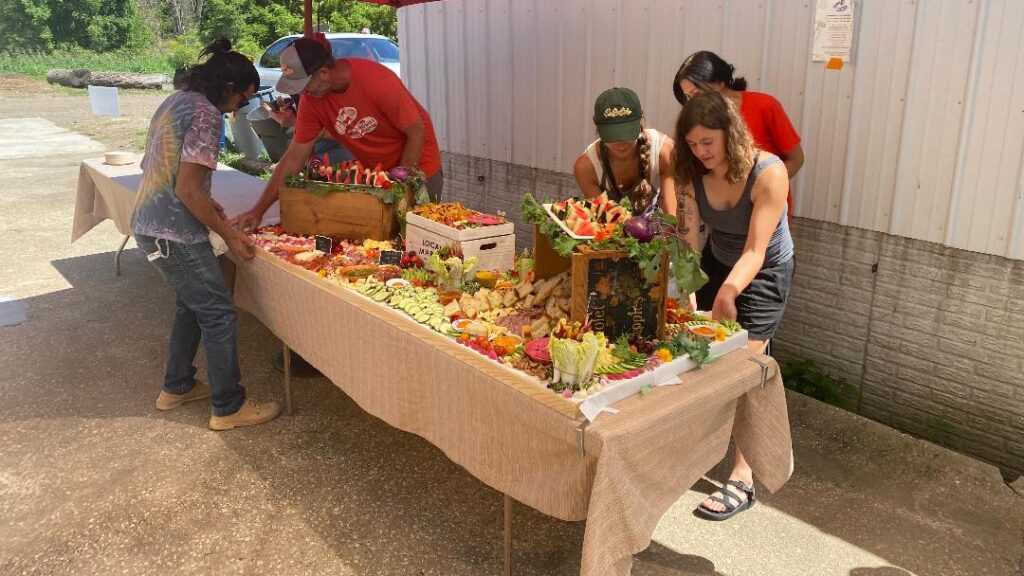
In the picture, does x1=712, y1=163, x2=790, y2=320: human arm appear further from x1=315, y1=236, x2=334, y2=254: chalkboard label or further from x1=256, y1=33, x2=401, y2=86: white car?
x1=256, y1=33, x2=401, y2=86: white car

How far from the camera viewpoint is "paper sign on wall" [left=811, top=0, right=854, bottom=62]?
404 cm

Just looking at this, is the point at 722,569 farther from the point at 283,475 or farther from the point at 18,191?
the point at 18,191

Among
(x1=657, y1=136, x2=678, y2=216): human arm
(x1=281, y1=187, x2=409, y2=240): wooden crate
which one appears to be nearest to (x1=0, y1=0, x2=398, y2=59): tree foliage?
(x1=281, y1=187, x2=409, y2=240): wooden crate

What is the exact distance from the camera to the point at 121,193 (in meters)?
5.43

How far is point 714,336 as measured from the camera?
2.72 m

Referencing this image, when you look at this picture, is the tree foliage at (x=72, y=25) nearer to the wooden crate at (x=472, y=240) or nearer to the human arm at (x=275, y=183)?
the human arm at (x=275, y=183)

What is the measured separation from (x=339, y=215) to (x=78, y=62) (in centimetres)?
3598

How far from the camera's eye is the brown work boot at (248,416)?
13.6 feet

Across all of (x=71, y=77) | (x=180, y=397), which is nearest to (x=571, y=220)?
(x=180, y=397)

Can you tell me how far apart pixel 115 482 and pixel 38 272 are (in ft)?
14.4

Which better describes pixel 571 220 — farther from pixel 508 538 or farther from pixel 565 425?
pixel 508 538

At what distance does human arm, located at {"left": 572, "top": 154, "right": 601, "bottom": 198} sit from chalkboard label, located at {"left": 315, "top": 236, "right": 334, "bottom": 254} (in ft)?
4.38

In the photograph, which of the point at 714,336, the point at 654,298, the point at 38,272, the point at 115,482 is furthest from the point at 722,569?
the point at 38,272

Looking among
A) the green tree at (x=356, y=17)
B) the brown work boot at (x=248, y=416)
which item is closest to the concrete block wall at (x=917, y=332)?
the brown work boot at (x=248, y=416)
